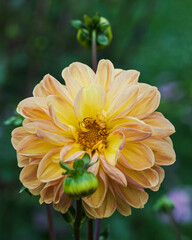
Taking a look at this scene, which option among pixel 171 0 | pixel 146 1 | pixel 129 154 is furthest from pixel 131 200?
pixel 171 0

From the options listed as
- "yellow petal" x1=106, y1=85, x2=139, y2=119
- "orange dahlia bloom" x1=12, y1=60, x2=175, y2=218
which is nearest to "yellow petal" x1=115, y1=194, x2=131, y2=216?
"orange dahlia bloom" x1=12, y1=60, x2=175, y2=218

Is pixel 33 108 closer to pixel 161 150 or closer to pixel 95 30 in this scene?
pixel 161 150

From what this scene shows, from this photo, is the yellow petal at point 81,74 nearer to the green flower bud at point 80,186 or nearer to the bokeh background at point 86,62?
the green flower bud at point 80,186

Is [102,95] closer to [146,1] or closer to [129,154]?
[129,154]

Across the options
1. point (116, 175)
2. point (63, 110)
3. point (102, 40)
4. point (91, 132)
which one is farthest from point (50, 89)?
point (102, 40)

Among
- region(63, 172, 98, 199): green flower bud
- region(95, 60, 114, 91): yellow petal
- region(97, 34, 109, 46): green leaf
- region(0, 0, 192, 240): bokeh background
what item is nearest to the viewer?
region(63, 172, 98, 199): green flower bud

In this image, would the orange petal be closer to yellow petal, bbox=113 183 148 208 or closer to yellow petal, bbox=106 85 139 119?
yellow petal, bbox=113 183 148 208
